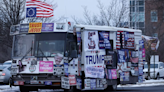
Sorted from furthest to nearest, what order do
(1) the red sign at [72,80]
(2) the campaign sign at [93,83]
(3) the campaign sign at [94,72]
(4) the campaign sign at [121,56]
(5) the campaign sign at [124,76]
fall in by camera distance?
(5) the campaign sign at [124,76] → (4) the campaign sign at [121,56] → (2) the campaign sign at [93,83] → (3) the campaign sign at [94,72] → (1) the red sign at [72,80]

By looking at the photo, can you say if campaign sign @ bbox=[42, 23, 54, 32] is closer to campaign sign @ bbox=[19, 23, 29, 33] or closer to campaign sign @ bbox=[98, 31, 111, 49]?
campaign sign @ bbox=[19, 23, 29, 33]

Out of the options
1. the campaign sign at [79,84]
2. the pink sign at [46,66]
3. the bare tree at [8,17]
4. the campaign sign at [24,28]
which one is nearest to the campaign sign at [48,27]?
the campaign sign at [24,28]

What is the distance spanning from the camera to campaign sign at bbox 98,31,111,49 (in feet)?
43.5

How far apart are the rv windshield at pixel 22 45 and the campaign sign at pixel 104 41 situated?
9.32 ft

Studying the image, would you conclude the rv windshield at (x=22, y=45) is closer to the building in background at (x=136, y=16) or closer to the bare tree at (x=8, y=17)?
the bare tree at (x=8, y=17)

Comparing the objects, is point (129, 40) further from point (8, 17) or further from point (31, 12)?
point (8, 17)

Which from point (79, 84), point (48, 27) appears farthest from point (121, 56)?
point (48, 27)

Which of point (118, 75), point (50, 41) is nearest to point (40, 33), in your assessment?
point (50, 41)

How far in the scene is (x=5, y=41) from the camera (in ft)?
73.7

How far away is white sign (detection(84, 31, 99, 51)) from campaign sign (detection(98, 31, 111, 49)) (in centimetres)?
20

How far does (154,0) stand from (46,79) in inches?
570

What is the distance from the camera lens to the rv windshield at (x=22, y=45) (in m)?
12.9

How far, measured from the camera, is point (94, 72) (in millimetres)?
13031

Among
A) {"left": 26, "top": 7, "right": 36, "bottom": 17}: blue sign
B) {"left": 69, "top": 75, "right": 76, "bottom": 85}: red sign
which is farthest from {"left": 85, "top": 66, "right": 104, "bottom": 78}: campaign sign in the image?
{"left": 26, "top": 7, "right": 36, "bottom": 17}: blue sign
